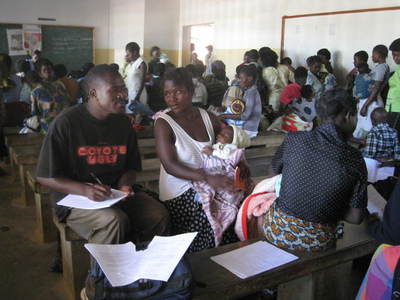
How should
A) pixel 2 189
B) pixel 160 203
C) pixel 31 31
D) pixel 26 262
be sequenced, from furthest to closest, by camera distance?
pixel 31 31, pixel 2 189, pixel 26 262, pixel 160 203

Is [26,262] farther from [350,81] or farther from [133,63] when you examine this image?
[350,81]

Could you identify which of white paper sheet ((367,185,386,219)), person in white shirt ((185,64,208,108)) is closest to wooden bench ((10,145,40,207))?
person in white shirt ((185,64,208,108))

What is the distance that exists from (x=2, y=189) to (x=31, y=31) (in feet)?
22.9

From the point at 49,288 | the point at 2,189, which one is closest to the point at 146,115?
the point at 2,189

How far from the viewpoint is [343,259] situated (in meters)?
2.23

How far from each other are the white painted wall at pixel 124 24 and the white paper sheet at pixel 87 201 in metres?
9.21

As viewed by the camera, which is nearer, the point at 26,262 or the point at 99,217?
the point at 99,217

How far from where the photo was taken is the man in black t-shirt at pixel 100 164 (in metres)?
2.20

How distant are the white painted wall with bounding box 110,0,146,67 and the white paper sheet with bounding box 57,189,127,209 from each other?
9.21 metres

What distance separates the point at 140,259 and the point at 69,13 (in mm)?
10639

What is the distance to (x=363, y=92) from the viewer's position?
625cm

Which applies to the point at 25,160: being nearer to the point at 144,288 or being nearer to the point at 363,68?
the point at 144,288

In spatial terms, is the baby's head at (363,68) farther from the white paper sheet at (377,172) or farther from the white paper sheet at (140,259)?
the white paper sheet at (140,259)

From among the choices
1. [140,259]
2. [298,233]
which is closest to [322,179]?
[298,233]
